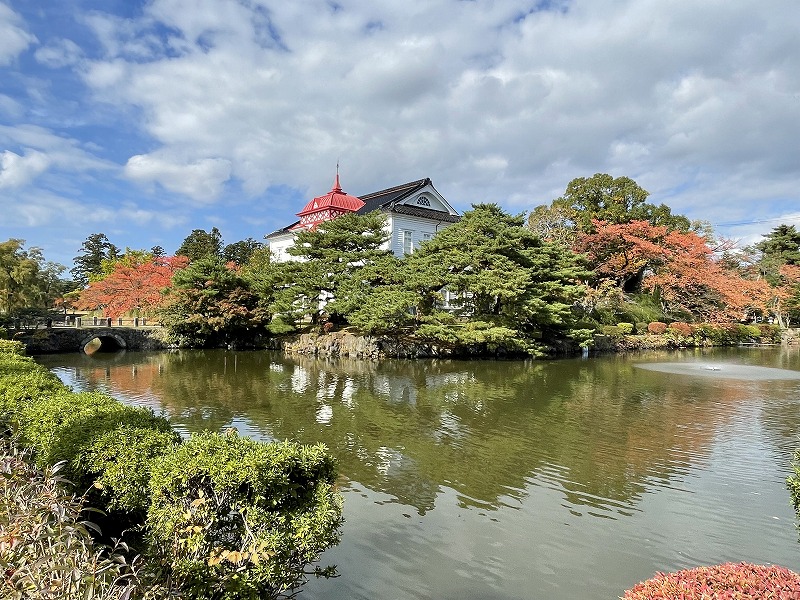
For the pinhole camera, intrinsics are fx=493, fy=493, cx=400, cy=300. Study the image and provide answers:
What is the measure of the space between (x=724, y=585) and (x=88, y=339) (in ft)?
94.4

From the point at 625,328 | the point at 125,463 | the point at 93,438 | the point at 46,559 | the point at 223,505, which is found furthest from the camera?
the point at 625,328

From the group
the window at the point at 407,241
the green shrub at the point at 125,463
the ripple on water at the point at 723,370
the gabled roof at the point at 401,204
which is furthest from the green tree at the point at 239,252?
the green shrub at the point at 125,463

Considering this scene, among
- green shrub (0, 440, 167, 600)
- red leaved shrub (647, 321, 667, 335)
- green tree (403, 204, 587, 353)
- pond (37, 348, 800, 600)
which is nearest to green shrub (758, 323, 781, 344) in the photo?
red leaved shrub (647, 321, 667, 335)

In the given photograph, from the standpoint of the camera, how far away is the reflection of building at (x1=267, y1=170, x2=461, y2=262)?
1205 inches

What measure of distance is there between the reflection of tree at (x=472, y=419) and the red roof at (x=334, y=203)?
15.5 meters

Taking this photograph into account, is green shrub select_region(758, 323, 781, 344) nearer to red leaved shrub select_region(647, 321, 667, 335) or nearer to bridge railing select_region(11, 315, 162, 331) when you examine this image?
red leaved shrub select_region(647, 321, 667, 335)

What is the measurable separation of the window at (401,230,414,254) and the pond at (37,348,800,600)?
1452 cm

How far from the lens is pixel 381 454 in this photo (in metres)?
8.30

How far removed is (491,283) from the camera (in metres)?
20.8

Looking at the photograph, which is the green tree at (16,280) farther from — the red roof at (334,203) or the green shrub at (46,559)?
the green shrub at (46,559)

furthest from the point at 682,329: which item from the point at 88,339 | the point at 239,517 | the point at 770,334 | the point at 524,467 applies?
the point at 88,339

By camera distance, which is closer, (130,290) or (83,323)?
(83,323)

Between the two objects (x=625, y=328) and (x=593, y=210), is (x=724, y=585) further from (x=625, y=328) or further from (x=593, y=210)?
(x=593, y=210)

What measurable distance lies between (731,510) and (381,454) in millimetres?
4939
